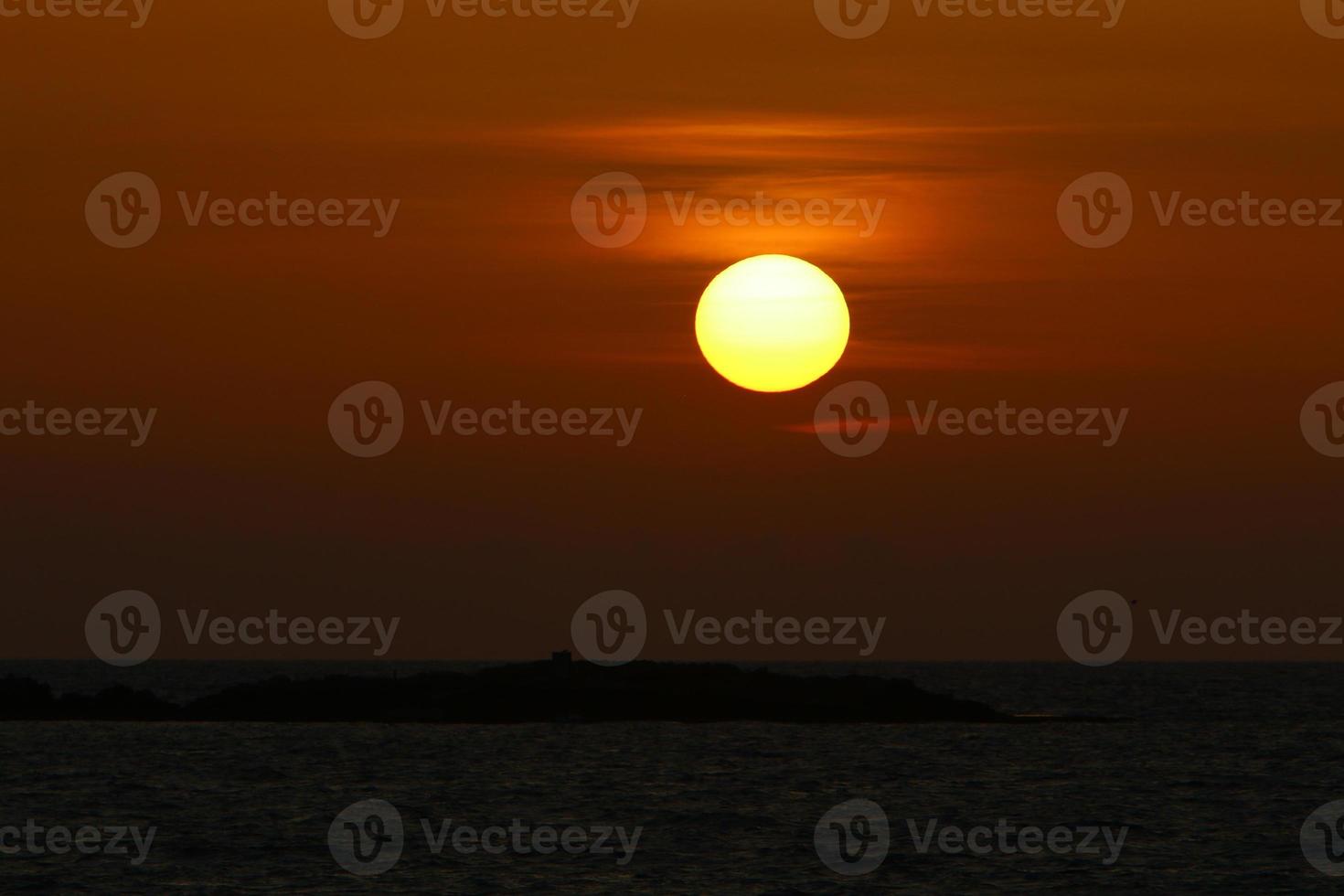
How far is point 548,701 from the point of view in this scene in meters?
130

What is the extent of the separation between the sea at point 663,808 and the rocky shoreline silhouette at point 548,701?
14.5 ft

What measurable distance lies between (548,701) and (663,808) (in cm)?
5695

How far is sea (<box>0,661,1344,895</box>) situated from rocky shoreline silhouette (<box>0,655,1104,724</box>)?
174 inches

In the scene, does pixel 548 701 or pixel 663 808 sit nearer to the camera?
pixel 663 808

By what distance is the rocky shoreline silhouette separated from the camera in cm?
12888

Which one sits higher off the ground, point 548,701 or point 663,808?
point 548,701

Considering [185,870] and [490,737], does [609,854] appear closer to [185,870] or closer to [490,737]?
[185,870]

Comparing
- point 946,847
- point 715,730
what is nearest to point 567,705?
point 715,730

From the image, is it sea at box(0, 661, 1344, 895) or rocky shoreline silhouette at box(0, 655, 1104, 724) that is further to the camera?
rocky shoreline silhouette at box(0, 655, 1104, 724)

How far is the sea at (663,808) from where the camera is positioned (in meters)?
55.8

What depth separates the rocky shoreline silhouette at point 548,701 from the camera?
128875mm

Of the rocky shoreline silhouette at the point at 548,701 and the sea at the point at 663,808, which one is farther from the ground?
the rocky shoreline silhouette at the point at 548,701

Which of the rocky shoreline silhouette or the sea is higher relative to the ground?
the rocky shoreline silhouette

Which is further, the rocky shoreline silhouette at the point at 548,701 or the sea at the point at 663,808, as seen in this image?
the rocky shoreline silhouette at the point at 548,701
